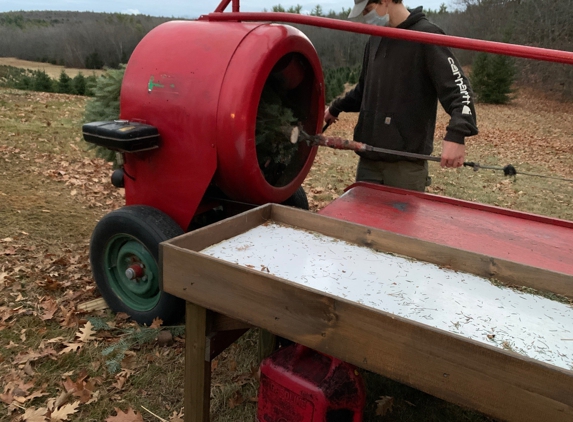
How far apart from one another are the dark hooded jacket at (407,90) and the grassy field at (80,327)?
1.59m

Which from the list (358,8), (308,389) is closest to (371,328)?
(308,389)

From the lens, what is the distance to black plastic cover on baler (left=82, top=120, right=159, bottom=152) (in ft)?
8.39

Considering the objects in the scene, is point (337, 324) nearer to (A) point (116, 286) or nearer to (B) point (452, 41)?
(B) point (452, 41)

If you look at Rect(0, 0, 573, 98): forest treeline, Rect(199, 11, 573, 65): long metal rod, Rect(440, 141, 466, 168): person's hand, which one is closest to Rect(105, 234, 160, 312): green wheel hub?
Rect(199, 11, 573, 65): long metal rod

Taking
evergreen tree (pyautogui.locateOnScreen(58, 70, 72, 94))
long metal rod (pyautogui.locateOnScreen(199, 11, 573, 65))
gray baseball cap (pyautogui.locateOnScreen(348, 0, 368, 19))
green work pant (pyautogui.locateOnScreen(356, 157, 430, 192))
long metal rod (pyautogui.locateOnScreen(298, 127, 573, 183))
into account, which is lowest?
evergreen tree (pyautogui.locateOnScreen(58, 70, 72, 94))

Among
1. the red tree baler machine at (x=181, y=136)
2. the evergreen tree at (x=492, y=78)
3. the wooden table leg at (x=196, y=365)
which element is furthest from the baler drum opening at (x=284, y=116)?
the evergreen tree at (x=492, y=78)

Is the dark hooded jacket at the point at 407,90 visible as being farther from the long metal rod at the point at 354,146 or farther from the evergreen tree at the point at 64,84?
the evergreen tree at the point at 64,84

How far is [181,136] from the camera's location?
2.67 meters

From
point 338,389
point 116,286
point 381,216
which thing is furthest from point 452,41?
point 116,286

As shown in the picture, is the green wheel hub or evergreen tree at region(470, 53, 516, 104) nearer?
the green wheel hub

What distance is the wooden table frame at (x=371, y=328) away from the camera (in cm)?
126

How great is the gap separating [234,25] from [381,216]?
4.50 feet

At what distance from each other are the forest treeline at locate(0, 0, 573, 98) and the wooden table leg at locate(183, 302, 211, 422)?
1836cm

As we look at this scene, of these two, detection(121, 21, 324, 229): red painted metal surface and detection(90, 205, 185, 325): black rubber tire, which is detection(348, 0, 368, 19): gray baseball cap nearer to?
detection(121, 21, 324, 229): red painted metal surface
